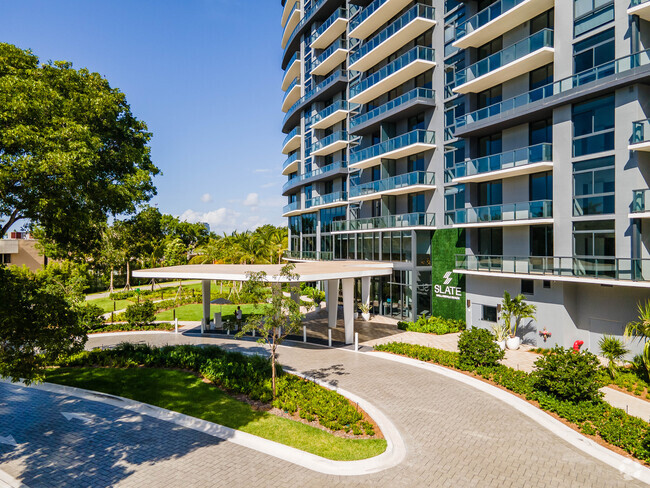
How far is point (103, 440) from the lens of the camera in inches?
472

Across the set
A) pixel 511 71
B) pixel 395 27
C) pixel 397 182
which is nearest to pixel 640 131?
pixel 511 71

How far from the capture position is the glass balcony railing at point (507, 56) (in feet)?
70.0

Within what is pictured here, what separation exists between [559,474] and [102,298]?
161ft

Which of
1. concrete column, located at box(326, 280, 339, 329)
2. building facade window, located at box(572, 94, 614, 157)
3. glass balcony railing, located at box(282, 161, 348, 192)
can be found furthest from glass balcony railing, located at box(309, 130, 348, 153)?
building facade window, located at box(572, 94, 614, 157)

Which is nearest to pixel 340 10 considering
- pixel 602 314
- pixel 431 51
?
pixel 431 51

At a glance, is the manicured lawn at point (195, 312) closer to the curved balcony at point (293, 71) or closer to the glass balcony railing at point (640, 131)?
the glass balcony railing at point (640, 131)

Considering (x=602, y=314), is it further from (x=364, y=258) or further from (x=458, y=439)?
(x=364, y=258)

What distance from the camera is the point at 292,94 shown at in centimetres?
5272

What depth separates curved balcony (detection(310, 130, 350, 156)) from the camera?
3959 cm

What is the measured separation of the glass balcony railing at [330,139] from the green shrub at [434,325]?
66.4 ft

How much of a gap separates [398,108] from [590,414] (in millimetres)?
24342

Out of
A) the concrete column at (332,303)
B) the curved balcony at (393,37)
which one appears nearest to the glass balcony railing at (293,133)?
the curved balcony at (393,37)

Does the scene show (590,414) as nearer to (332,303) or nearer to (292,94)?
(332,303)

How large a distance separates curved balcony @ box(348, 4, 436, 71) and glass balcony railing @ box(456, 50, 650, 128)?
9.06 m
